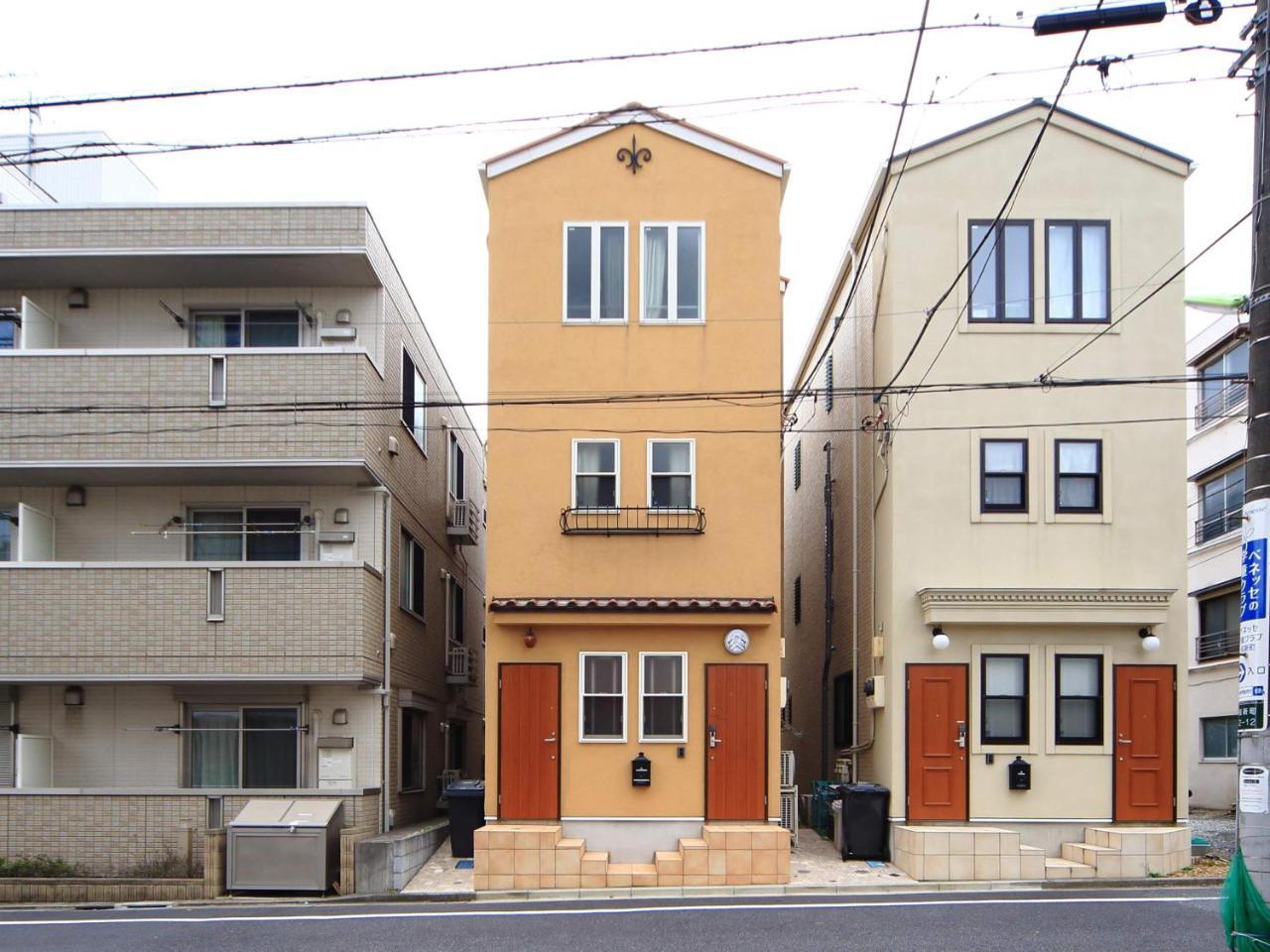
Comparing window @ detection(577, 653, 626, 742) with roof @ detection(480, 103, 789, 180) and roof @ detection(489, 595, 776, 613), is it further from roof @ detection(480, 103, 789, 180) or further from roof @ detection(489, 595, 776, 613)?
roof @ detection(480, 103, 789, 180)

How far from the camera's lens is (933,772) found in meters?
18.1

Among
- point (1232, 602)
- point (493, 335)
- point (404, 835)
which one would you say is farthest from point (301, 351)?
point (1232, 602)

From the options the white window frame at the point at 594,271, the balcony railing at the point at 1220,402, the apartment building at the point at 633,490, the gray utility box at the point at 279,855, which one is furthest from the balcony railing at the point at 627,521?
the balcony railing at the point at 1220,402

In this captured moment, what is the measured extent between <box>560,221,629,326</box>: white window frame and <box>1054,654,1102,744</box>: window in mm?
7662

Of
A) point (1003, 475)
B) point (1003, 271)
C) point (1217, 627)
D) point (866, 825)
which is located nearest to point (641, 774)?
point (866, 825)

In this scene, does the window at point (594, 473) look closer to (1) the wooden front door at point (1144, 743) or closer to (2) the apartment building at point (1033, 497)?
(2) the apartment building at point (1033, 497)

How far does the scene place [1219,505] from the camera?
32.0 metres

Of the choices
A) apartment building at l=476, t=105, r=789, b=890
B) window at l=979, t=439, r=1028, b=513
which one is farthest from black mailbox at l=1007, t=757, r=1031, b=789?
window at l=979, t=439, r=1028, b=513

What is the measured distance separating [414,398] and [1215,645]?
19.0 meters

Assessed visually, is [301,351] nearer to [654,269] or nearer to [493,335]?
[493,335]

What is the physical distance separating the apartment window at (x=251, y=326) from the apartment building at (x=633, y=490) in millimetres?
3722

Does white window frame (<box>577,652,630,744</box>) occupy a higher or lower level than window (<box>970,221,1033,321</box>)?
lower

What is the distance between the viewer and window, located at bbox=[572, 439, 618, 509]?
1850 cm

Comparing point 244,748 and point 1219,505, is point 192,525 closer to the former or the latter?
point 244,748
